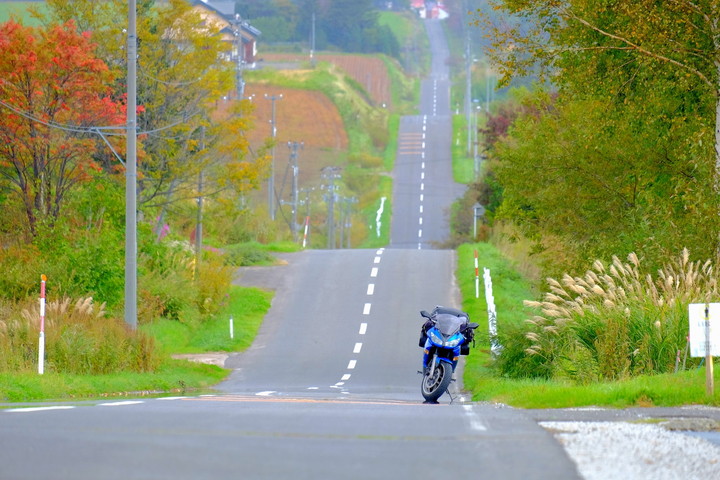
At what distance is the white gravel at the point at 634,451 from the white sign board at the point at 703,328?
320cm

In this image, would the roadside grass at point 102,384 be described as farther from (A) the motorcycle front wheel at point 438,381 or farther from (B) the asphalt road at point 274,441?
(A) the motorcycle front wheel at point 438,381

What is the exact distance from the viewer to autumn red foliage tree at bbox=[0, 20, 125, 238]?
30.2 m

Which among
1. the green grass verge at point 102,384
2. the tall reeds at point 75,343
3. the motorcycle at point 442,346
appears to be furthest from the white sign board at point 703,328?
the tall reeds at point 75,343

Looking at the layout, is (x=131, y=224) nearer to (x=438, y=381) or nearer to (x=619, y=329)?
(x=438, y=381)

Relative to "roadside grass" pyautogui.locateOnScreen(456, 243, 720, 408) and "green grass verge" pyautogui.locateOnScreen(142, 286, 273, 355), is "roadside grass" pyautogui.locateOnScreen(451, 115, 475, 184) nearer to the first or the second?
"green grass verge" pyautogui.locateOnScreen(142, 286, 273, 355)

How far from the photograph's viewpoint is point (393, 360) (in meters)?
31.3

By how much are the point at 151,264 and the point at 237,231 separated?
63.9ft

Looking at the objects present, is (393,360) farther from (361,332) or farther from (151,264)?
(151,264)

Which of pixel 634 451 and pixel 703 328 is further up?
pixel 703 328

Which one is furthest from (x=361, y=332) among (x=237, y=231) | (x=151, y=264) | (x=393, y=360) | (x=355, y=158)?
(x=355, y=158)

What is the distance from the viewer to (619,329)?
61.2 ft

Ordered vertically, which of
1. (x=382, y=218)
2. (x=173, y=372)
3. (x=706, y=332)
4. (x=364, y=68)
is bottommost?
(x=173, y=372)

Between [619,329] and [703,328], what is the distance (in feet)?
16.1

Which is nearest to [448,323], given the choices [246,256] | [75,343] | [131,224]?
[75,343]
